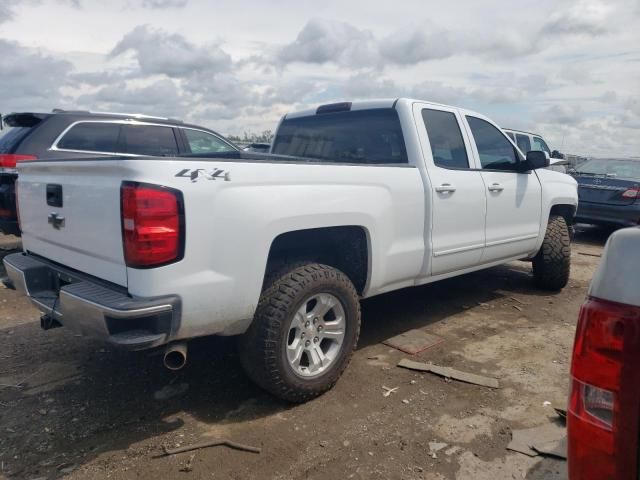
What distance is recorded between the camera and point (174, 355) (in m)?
2.60

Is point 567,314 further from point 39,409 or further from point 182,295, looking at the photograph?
point 39,409

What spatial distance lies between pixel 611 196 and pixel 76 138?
8.41 m

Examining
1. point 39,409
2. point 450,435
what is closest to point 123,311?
point 39,409

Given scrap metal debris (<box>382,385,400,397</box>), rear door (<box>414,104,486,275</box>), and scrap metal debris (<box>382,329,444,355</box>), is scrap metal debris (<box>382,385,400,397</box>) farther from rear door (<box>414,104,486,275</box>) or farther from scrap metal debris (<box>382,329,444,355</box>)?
rear door (<box>414,104,486,275</box>)

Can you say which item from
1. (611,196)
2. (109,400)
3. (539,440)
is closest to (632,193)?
(611,196)

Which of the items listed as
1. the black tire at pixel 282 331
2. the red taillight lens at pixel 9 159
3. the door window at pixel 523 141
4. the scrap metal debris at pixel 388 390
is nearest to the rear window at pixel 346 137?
the black tire at pixel 282 331

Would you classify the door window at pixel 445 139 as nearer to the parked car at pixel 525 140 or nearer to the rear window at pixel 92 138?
the rear window at pixel 92 138

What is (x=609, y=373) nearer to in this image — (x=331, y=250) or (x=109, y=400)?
(x=331, y=250)

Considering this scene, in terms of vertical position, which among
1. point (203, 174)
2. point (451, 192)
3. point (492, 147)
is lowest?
point (451, 192)

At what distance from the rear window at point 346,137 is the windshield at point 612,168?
678 centimetres

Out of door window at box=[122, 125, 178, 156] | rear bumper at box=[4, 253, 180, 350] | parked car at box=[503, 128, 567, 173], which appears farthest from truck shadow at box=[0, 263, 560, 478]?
parked car at box=[503, 128, 567, 173]

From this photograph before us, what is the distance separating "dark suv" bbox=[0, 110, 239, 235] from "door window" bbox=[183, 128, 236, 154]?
18 mm

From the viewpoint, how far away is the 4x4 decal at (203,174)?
8.03 ft

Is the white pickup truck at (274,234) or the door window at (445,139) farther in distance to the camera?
the door window at (445,139)
